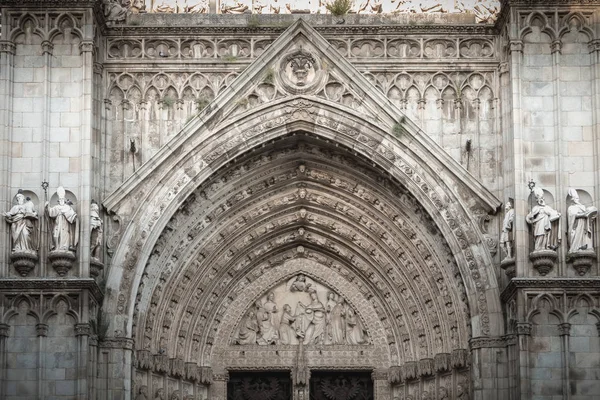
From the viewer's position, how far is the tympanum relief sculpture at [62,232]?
1003 inches

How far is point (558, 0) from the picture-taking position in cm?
2678

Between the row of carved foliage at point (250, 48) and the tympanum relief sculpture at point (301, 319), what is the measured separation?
4.26 m

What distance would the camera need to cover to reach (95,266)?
26.0m

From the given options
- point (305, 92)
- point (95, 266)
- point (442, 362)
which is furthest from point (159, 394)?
point (305, 92)

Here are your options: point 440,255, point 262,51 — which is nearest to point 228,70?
point 262,51

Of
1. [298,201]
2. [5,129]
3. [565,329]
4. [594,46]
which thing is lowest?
[565,329]

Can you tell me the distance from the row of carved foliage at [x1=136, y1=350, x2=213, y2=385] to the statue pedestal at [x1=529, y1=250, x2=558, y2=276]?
6255 mm

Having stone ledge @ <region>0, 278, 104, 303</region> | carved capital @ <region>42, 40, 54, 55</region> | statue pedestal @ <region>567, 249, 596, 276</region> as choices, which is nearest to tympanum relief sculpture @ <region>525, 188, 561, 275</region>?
statue pedestal @ <region>567, 249, 596, 276</region>

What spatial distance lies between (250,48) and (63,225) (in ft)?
15.2

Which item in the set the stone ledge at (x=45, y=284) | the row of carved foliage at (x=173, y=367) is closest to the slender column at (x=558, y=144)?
the row of carved foliage at (x=173, y=367)

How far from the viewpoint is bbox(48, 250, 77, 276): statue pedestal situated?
25.5m

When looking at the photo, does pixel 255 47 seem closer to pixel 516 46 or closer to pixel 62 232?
pixel 516 46

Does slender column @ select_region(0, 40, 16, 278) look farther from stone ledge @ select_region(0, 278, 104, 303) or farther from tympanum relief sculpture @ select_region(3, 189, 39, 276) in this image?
stone ledge @ select_region(0, 278, 104, 303)

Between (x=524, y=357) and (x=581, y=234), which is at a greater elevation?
(x=581, y=234)
